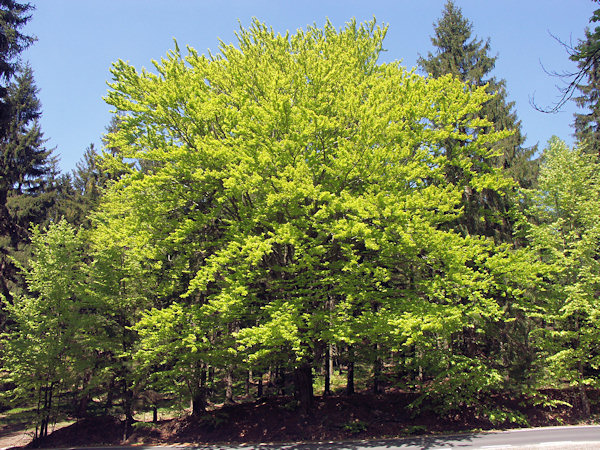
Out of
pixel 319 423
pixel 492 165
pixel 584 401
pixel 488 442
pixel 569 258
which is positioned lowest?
pixel 319 423

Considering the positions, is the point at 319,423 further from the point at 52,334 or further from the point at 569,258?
the point at 569,258

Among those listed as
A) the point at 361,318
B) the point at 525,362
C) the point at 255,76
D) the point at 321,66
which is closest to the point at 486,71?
the point at 321,66

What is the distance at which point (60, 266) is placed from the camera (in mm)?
16188

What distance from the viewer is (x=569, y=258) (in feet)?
48.9

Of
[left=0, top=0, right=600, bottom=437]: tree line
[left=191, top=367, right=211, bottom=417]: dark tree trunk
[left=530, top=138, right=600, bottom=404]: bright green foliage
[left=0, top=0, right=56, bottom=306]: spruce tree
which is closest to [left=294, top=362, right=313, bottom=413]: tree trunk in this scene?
[left=0, top=0, right=600, bottom=437]: tree line

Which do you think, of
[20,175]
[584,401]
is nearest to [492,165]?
[584,401]

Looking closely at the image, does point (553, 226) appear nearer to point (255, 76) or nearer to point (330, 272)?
point (330, 272)

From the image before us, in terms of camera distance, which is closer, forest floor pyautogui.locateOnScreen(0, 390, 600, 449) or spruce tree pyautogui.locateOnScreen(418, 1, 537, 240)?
forest floor pyautogui.locateOnScreen(0, 390, 600, 449)

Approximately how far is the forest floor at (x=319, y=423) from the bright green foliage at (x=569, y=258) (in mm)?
1880

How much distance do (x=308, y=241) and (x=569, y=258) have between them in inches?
438

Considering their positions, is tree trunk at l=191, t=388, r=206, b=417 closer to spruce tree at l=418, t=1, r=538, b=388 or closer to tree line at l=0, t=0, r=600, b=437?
tree line at l=0, t=0, r=600, b=437

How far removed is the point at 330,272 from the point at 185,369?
7.13 metres

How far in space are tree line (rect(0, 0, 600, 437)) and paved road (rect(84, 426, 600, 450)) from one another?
1.26 m

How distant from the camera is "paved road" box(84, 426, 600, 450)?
35.7 ft
